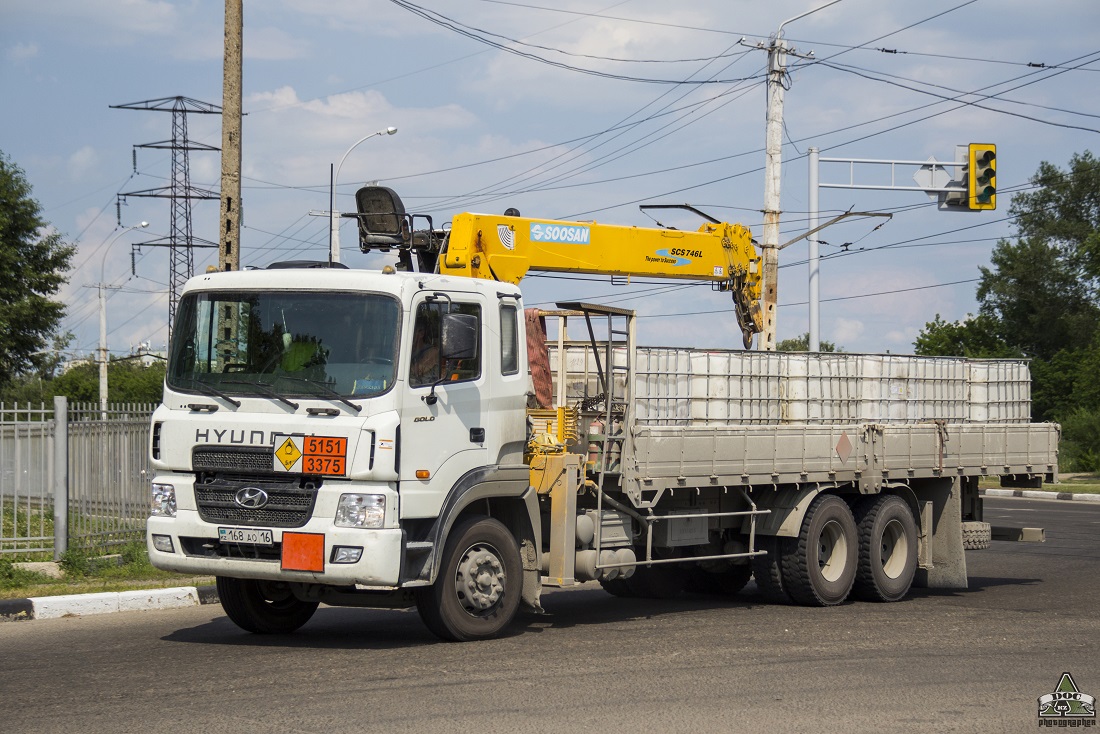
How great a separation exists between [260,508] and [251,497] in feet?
0.32

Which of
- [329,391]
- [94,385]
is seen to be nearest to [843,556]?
[329,391]

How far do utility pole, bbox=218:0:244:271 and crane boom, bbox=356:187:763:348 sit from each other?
357 cm

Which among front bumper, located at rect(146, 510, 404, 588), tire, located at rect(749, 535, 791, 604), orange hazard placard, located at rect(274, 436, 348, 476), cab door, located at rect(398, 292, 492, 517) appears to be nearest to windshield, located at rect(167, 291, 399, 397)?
cab door, located at rect(398, 292, 492, 517)

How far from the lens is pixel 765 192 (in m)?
23.1

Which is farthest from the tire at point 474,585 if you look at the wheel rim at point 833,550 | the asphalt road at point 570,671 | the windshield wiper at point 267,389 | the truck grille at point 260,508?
the wheel rim at point 833,550

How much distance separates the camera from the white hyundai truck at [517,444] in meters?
8.94

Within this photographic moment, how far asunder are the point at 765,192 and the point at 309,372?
15.3 m

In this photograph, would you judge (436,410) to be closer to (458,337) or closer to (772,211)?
(458,337)

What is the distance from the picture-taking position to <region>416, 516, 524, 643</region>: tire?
9.34m

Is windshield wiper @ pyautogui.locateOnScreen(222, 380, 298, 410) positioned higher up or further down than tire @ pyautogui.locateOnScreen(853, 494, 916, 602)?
higher up

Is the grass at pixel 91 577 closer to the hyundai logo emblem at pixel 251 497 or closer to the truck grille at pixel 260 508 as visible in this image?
the truck grille at pixel 260 508

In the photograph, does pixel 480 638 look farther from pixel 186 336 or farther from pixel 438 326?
pixel 186 336

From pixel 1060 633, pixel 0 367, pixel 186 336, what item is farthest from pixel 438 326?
pixel 0 367

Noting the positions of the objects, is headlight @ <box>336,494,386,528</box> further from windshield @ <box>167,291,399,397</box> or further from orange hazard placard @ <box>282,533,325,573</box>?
windshield @ <box>167,291,399,397</box>
